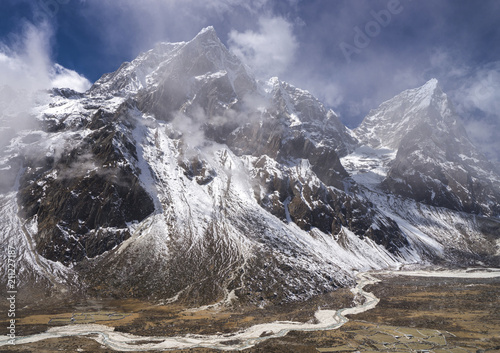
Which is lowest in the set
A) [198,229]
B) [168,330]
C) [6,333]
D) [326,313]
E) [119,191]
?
[326,313]

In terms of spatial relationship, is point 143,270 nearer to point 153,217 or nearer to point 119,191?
point 153,217

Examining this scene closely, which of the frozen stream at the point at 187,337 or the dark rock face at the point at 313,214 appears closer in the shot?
the frozen stream at the point at 187,337

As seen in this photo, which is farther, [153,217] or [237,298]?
[153,217]

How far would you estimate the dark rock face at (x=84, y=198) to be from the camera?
404 ft

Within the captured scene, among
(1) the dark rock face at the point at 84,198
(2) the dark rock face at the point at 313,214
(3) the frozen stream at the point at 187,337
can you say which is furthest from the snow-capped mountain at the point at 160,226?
(3) the frozen stream at the point at 187,337

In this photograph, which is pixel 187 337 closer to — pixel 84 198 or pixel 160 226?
pixel 160 226

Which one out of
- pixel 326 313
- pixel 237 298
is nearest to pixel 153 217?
pixel 237 298

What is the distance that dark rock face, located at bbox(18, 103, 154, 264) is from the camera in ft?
404

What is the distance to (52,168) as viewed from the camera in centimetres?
15688

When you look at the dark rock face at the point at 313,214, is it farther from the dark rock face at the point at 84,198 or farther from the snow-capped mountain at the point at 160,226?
the dark rock face at the point at 84,198

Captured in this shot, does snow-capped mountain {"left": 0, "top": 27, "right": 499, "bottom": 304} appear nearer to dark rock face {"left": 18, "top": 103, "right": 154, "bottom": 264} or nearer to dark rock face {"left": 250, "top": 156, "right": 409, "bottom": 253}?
dark rock face {"left": 18, "top": 103, "right": 154, "bottom": 264}

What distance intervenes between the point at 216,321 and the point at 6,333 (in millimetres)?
42209

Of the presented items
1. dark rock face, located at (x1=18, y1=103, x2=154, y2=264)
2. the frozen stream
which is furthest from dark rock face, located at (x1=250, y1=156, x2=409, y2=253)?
the frozen stream

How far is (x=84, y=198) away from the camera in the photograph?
137250 millimetres
